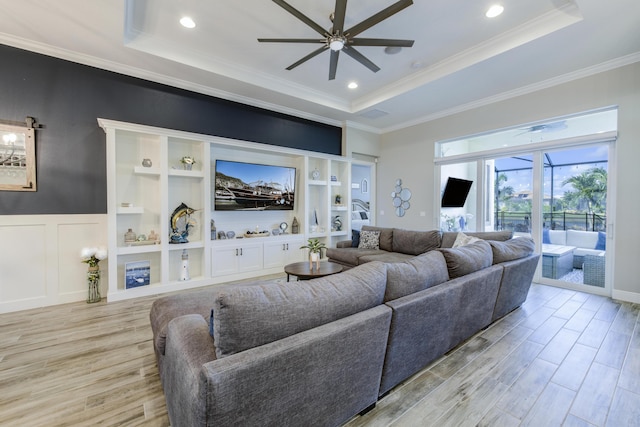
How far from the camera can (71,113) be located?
3.55 m

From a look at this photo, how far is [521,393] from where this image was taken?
1.89 m

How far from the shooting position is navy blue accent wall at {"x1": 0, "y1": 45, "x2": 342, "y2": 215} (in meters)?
3.29

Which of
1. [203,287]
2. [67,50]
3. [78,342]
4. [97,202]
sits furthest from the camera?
[203,287]

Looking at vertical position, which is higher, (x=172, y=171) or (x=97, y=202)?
(x=172, y=171)

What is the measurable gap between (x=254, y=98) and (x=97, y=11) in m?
2.41

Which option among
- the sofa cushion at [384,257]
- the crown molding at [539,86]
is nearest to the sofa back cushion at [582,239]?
the crown molding at [539,86]

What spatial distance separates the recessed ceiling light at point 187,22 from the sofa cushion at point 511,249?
165 inches

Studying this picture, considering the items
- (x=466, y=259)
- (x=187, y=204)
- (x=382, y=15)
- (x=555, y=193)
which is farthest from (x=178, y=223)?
(x=555, y=193)

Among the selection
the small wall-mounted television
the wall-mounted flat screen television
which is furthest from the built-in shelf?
the small wall-mounted television

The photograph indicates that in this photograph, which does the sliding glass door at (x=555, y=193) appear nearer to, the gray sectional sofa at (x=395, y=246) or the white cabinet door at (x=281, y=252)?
the gray sectional sofa at (x=395, y=246)

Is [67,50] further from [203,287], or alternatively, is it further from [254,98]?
[203,287]

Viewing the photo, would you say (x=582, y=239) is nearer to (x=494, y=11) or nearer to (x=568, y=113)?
(x=568, y=113)

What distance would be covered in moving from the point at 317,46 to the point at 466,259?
3319 millimetres

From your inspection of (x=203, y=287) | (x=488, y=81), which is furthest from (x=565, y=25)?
(x=203, y=287)
